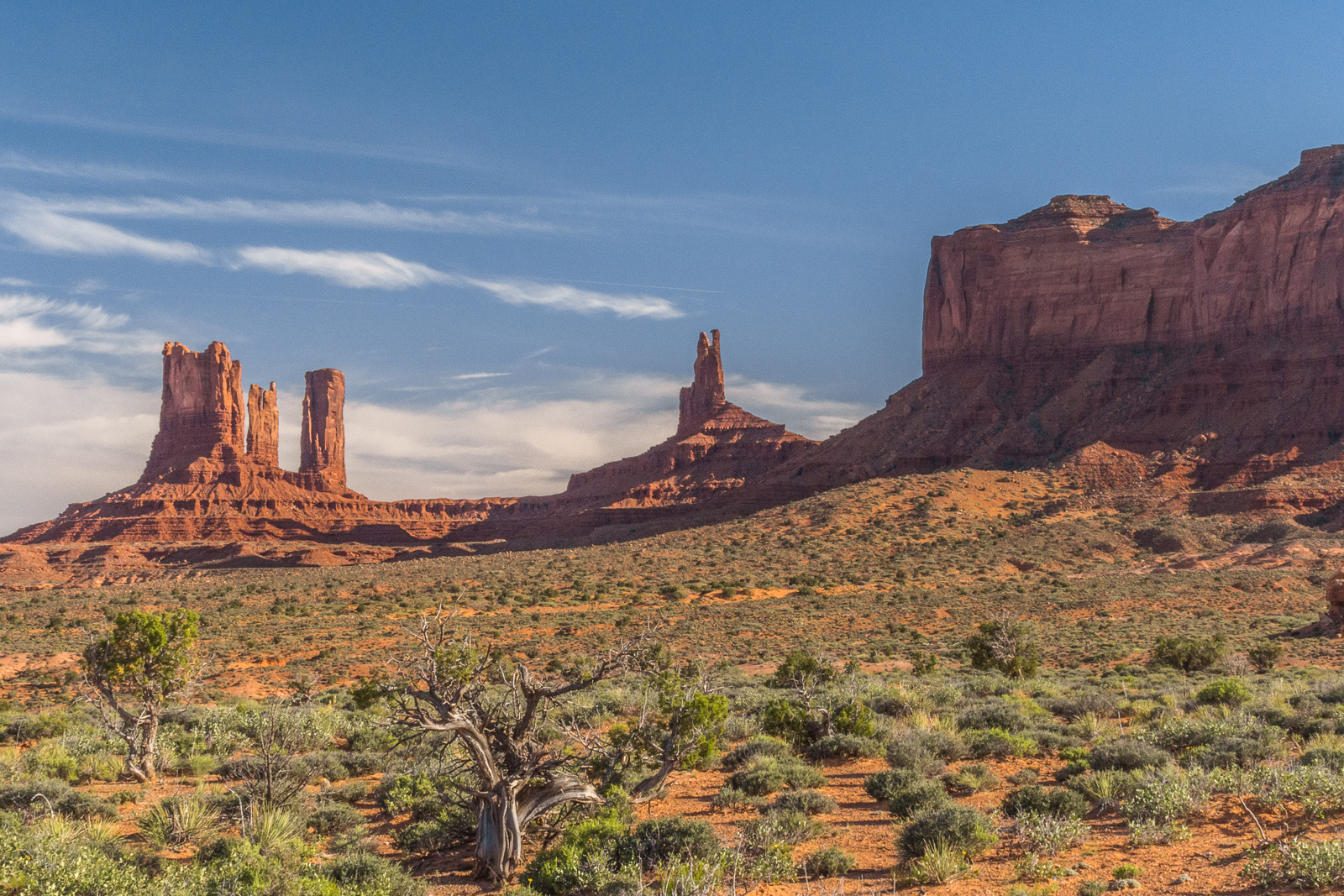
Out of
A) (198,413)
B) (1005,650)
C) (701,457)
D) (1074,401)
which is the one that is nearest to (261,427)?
(198,413)

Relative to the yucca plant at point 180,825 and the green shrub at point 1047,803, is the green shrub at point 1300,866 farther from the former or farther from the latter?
the yucca plant at point 180,825

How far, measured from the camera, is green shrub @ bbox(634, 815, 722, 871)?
852 centimetres

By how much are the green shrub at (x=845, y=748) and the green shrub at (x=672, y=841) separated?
5.45m

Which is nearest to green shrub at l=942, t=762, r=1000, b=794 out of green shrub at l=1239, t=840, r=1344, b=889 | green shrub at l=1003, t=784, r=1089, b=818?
green shrub at l=1003, t=784, r=1089, b=818

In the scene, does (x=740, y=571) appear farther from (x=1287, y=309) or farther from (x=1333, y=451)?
(x=1287, y=309)

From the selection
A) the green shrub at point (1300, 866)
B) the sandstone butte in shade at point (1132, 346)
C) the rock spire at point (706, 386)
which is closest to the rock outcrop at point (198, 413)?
the rock spire at point (706, 386)

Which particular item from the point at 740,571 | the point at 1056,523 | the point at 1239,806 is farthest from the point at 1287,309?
the point at 1239,806

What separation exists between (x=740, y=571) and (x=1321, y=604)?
27.8 m

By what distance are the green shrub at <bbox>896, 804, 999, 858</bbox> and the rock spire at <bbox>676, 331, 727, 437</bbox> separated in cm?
12733

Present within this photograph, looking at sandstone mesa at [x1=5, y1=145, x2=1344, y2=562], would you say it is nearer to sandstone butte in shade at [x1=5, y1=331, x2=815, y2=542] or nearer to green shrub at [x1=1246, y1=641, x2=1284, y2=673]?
sandstone butte in shade at [x1=5, y1=331, x2=815, y2=542]

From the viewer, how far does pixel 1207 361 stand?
255 feet

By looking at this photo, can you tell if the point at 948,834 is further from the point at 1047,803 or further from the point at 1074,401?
the point at 1074,401

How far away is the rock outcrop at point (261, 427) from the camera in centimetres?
13338

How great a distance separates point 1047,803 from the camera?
10102mm
